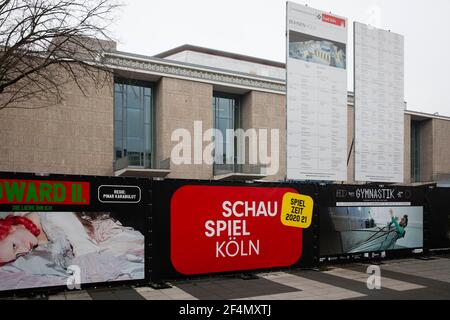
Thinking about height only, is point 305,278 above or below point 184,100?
below

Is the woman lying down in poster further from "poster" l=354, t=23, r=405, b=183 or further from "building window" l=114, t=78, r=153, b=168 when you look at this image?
"building window" l=114, t=78, r=153, b=168

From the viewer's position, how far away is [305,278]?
10688 millimetres

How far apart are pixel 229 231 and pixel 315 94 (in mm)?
5742

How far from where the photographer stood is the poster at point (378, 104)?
47.7 feet

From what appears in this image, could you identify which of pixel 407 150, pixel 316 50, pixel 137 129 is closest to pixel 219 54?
pixel 137 129

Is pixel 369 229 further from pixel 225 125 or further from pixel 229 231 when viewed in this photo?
pixel 225 125

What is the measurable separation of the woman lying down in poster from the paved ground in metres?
0.44

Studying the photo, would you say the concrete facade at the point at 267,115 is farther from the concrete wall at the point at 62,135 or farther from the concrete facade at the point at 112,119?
the concrete wall at the point at 62,135

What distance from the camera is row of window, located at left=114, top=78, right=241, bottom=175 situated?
34.1m

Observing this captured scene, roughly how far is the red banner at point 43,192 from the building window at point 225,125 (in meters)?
28.0

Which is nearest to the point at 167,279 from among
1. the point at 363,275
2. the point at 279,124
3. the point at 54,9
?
the point at 363,275

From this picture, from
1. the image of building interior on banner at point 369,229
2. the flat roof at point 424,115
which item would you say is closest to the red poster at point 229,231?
the image of building interior on banner at point 369,229
